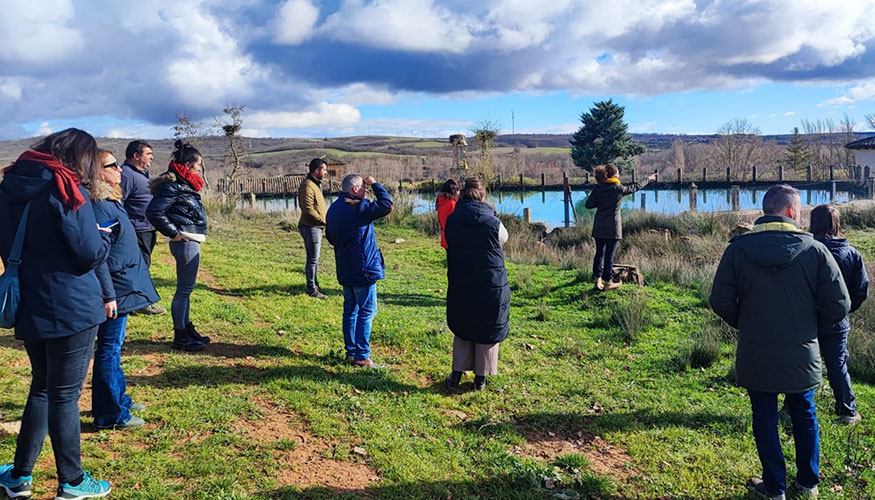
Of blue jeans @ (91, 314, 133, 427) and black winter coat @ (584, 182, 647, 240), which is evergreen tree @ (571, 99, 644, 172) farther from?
blue jeans @ (91, 314, 133, 427)

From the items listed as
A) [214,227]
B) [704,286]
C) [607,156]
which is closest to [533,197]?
[607,156]

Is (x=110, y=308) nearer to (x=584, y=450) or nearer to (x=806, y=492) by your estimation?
(x=584, y=450)

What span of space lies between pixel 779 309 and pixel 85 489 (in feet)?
13.3

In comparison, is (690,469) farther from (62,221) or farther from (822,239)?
(62,221)

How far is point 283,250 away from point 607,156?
38.9 metres

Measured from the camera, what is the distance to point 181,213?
5.69 meters

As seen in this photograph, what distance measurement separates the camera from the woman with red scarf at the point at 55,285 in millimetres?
2971

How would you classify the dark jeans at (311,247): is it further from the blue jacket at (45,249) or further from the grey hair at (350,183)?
the blue jacket at (45,249)

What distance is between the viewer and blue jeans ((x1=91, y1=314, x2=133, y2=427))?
3988mm

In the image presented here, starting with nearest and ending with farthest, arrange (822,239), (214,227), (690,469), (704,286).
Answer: (690,469) < (822,239) < (704,286) < (214,227)

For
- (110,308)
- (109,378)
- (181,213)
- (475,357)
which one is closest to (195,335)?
(181,213)

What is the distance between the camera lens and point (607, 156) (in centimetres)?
4834

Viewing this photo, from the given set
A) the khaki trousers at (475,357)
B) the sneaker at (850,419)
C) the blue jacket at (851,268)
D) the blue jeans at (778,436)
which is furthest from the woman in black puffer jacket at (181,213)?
the sneaker at (850,419)

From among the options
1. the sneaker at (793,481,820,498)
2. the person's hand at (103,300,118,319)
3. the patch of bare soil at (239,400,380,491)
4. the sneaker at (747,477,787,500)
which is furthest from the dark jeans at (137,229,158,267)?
the sneaker at (793,481,820,498)
